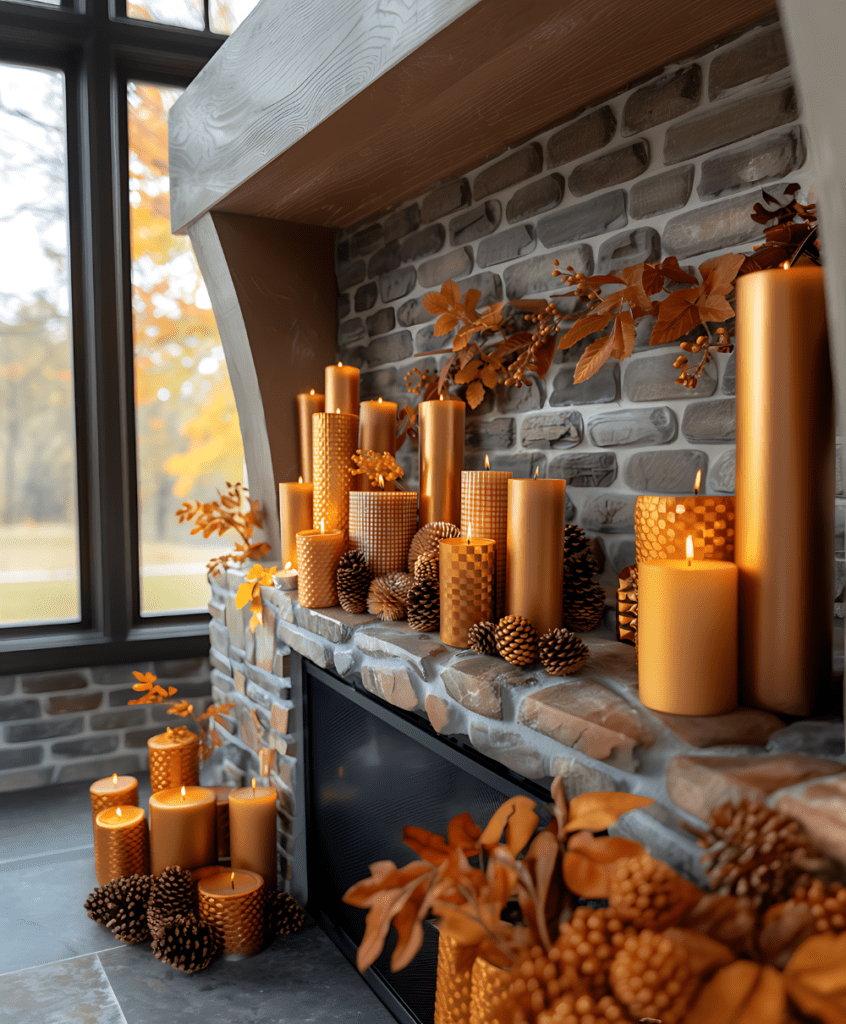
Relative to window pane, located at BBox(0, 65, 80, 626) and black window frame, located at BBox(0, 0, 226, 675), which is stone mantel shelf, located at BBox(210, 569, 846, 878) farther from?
window pane, located at BBox(0, 65, 80, 626)

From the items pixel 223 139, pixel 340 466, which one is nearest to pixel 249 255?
pixel 223 139

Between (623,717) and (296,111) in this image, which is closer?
(623,717)

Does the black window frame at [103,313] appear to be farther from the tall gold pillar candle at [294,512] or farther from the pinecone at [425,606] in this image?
the pinecone at [425,606]

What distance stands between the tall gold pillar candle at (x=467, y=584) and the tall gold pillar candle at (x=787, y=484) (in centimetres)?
45

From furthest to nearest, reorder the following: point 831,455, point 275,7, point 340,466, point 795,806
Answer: point 340,466 → point 275,7 → point 831,455 → point 795,806

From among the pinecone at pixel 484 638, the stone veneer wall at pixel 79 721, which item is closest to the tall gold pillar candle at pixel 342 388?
the pinecone at pixel 484 638

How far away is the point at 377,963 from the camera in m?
1.52

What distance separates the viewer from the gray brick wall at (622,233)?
3.75 ft

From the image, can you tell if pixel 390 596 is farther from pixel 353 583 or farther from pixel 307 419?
pixel 307 419

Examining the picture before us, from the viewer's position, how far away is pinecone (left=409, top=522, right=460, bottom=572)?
1540 mm

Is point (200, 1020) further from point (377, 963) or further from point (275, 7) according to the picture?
point (275, 7)

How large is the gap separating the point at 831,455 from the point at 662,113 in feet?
2.43

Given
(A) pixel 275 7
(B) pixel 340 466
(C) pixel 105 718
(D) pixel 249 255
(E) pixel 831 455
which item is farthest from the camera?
(C) pixel 105 718

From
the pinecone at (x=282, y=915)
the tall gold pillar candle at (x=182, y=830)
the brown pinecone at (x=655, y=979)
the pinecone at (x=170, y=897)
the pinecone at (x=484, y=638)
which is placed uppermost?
the pinecone at (x=484, y=638)
